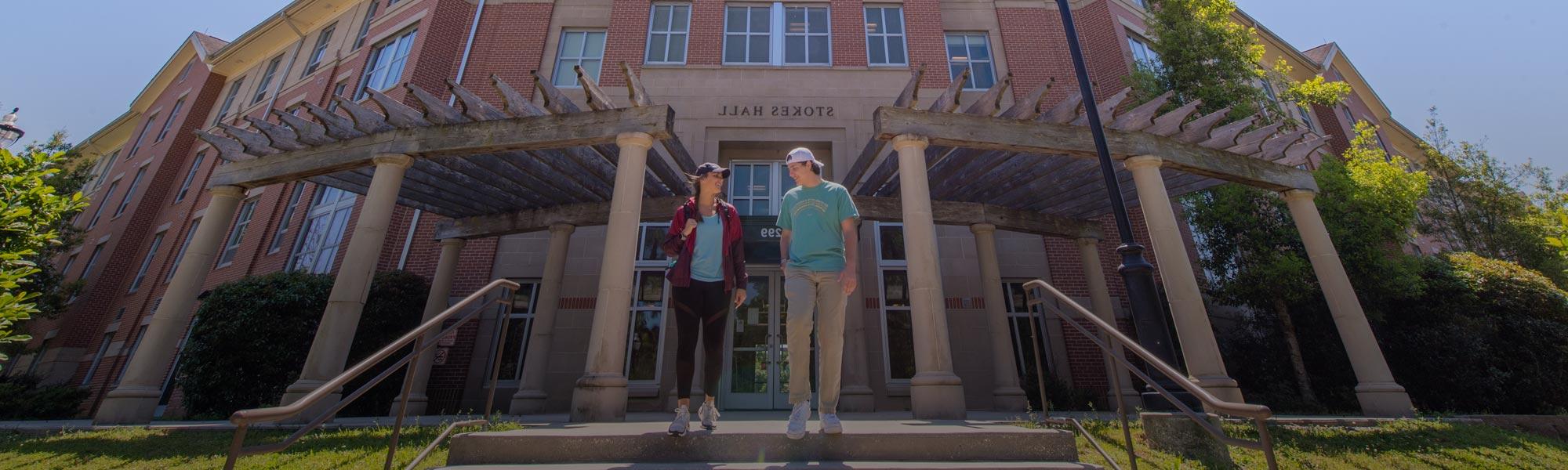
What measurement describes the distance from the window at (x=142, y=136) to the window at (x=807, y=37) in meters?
27.5

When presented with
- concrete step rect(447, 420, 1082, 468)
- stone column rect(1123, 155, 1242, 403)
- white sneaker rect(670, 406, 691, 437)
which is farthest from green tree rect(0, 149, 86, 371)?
stone column rect(1123, 155, 1242, 403)

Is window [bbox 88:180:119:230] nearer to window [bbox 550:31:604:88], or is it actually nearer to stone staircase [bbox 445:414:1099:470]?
window [bbox 550:31:604:88]

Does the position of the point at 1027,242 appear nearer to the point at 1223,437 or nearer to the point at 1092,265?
the point at 1092,265

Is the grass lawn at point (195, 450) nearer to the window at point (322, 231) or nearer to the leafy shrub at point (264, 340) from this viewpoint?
the leafy shrub at point (264, 340)

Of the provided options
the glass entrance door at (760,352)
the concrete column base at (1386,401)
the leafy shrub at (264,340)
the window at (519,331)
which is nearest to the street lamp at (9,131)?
the leafy shrub at (264,340)

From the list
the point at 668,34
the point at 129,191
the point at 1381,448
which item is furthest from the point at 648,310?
the point at 129,191

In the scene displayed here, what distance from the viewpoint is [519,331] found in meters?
10.7

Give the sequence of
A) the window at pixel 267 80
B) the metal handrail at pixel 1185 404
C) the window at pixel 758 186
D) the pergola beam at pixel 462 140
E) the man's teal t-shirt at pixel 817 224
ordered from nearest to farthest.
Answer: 1. the metal handrail at pixel 1185 404
2. the man's teal t-shirt at pixel 817 224
3. the pergola beam at pixel 462 140
4. the window at pixel 758 186
5. the window at pixel 267 80

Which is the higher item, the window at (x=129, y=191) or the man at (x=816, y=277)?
the window at (x=129, y=191)

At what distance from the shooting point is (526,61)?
1306cm

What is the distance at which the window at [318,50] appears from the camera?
18.4m

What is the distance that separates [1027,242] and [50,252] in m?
28.9

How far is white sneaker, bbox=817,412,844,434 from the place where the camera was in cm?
336

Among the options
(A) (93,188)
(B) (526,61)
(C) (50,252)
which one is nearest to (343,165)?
(B) (526,61)
